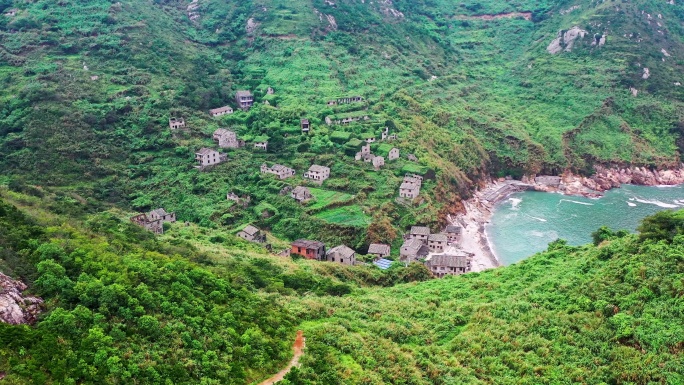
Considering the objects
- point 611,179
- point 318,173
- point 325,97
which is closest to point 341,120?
point 325,97

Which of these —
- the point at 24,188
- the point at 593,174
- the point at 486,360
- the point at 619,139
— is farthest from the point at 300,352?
the point at 619,139

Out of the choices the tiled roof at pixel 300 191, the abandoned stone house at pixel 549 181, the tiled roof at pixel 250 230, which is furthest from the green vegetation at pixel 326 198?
the abandoned stone house at pixel 549 181

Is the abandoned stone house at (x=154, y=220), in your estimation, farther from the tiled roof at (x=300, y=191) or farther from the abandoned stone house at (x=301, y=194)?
the tiled roof at (x=300, y=191)

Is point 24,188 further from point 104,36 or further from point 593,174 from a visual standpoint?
point 593,174

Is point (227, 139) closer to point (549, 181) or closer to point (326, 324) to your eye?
point (549, 181)

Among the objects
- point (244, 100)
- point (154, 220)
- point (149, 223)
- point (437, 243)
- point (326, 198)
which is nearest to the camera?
point (149, 223)
